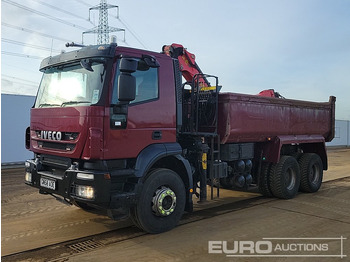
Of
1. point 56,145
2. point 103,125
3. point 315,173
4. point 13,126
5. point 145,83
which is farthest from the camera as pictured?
point 13,126

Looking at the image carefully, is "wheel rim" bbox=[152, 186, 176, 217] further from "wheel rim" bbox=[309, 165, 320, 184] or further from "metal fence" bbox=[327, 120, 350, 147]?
"metal fence" bbox=[327, 120, 350, 147]

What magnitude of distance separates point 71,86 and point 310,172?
250 inches

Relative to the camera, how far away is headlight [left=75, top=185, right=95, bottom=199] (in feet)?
13.8

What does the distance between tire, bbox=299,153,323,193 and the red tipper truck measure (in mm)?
2180

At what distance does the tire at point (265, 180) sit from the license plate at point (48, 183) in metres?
4.79

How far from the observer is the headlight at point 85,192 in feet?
13.8

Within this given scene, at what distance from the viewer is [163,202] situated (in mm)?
4930

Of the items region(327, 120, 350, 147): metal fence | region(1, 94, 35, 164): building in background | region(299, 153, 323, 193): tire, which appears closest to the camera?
region(299, 153, 323, 193): tire

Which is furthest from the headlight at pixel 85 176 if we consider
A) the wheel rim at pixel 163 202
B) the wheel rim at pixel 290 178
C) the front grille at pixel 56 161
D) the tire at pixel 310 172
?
the tire at pixel 310 172

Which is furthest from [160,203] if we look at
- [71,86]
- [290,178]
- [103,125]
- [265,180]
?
[290,178]

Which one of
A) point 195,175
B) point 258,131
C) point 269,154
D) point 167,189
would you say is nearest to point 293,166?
point 269,154

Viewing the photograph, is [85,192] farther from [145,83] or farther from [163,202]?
[145,83]

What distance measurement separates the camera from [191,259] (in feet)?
13.2

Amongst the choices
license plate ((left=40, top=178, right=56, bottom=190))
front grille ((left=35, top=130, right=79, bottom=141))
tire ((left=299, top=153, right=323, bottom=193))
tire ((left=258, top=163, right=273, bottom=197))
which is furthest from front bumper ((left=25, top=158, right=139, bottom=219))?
tire ((left=299, top=153, right=323, bottom=193))
